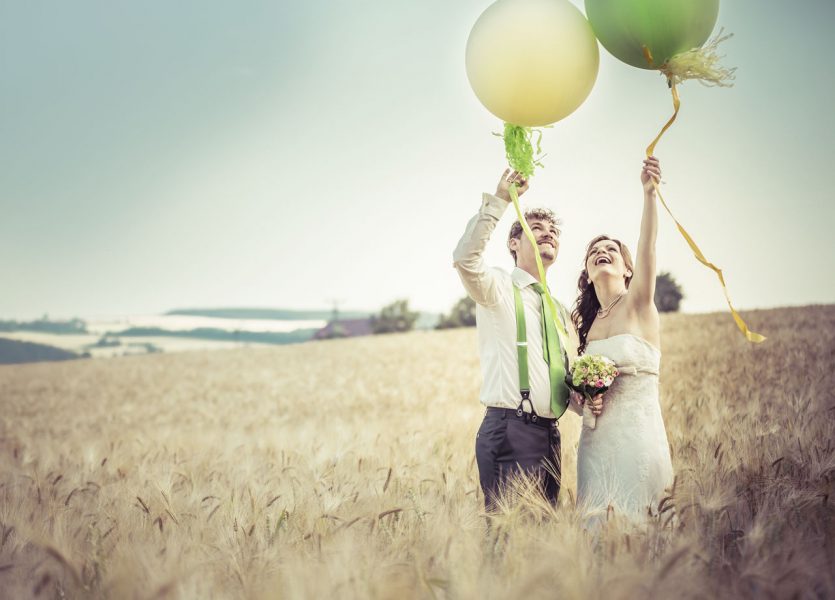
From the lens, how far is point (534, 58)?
8.34 ft

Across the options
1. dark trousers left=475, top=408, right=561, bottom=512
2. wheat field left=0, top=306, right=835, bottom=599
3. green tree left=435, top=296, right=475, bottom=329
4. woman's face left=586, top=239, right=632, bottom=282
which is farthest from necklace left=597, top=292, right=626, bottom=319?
green tree left=435, top=296, right=475, bottom=329

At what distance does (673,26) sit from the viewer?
7.95ft

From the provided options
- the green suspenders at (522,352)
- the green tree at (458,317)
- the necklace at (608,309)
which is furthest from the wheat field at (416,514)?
the green tree at (458,317)

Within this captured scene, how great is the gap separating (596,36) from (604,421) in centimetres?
193

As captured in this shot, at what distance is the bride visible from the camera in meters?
2.64

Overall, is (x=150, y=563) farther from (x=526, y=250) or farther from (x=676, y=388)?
(x=676, y=388)

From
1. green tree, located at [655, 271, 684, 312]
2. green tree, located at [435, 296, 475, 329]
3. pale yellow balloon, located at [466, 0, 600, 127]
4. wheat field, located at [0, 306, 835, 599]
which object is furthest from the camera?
green tree, located at [435, 296, 475, 329]

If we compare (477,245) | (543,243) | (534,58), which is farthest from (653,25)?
(477,245)

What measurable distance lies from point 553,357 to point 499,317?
0.35 meters

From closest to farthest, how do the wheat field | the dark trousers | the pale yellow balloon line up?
the wheat field → the pale yellow balloon → the dark trousers

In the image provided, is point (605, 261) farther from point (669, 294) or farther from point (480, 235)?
point (669, 294)

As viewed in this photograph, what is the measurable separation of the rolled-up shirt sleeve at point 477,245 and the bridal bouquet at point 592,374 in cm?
61

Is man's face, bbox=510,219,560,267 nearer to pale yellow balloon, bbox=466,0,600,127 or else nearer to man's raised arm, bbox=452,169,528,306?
man's raised arm, bbox=452,169,528,306

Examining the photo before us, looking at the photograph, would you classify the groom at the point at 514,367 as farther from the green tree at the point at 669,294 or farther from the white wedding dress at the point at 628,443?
the green tree at the point at 669,294
